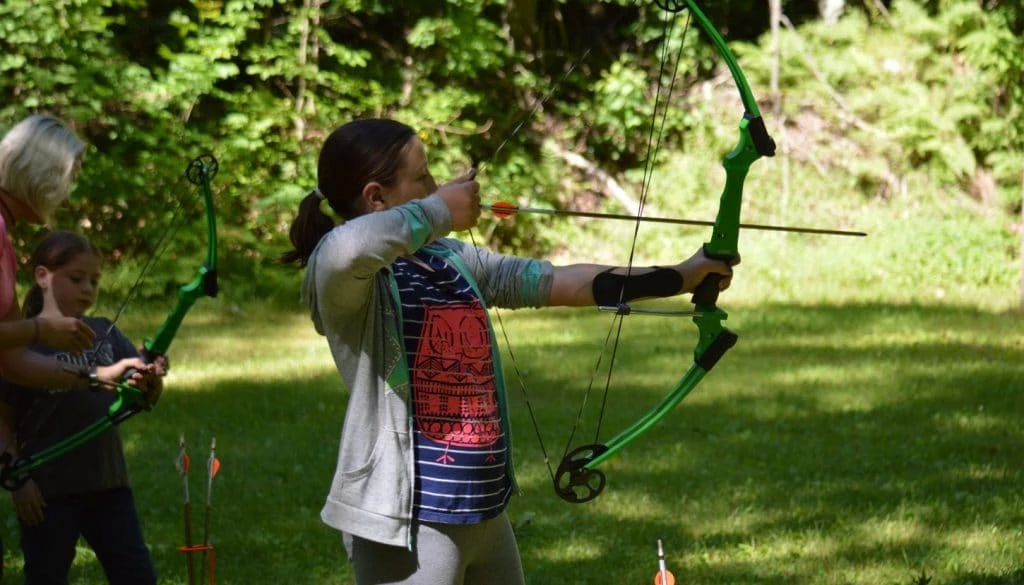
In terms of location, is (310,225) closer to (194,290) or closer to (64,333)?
(64,333)

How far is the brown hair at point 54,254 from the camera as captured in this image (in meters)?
3.24

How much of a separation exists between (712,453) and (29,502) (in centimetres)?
293

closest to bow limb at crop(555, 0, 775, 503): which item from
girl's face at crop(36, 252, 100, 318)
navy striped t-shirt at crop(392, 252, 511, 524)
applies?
navy striped t-shirt at crop(392, 252, 511, 524)

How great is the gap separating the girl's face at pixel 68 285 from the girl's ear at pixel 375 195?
Result: 1.17 metres

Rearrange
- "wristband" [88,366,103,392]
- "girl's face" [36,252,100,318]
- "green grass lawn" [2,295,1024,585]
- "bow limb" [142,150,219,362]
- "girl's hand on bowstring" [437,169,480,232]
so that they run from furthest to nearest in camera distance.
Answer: "green grass lawn" [2,295,1024,585] → "girl's face" [36,252,100,318] → "bow limb" [142,150,219,362] → "wristband" [88,366,103,392] → "girl's hand on bowstring" [437,169,480,232]

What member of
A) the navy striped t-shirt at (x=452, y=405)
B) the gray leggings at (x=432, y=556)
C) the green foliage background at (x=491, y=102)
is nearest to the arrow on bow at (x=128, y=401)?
the navy striped t-shirt at (x=452, y=405)

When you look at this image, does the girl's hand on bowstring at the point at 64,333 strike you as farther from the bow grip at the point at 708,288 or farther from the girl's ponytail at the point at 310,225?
the bow grip at the point at 708,288

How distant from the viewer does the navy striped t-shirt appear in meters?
2.25

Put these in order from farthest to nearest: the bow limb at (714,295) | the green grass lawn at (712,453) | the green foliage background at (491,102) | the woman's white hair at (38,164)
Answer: the green foliage background at (491,102) → the green grass lawn at (712,453) → the woman's white hair at (38,164) → the bow limb at (714,295)

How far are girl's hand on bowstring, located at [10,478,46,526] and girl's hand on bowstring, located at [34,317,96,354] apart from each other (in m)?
0.36

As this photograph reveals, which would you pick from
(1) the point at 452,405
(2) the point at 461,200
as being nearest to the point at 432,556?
(1) the point at 452,405

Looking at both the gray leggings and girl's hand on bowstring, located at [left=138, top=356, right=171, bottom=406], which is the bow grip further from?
girl's hand on bowstring, located at [left=138, top=356, right=171, bottom=406]

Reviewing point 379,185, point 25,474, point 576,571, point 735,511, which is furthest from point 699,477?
point 379,185

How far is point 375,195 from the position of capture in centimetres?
230
